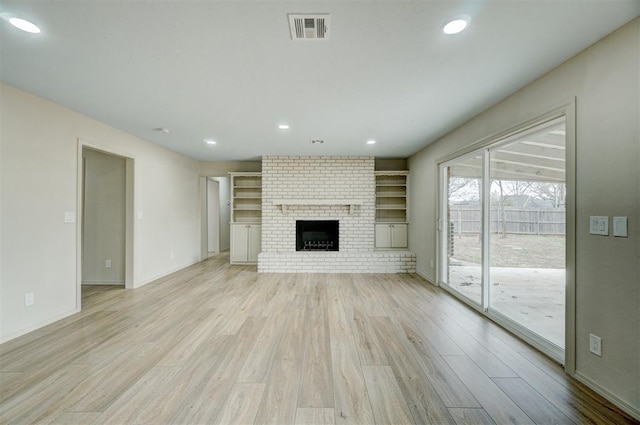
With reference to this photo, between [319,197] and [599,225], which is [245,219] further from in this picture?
[599,225]

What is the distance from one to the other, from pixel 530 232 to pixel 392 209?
363cm

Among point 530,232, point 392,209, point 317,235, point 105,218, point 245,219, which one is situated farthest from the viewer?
point 245,219

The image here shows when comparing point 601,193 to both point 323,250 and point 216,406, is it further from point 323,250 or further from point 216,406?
point 323,250

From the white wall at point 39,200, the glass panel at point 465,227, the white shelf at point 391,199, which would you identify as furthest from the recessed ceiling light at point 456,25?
the white shelf at point 391,199

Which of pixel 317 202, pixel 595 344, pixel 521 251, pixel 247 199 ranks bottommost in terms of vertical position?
pixel 595 344

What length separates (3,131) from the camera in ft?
8.10

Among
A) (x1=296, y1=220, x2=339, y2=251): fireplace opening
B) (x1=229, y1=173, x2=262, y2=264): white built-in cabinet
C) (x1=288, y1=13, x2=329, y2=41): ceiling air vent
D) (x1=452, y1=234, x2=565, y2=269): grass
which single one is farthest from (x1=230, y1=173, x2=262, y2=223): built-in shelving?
(x1=288, y1=13, x2=329, y2=41): ceiling air vent

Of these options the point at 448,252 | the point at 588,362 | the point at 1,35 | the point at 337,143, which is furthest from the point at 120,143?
the point at 588,362

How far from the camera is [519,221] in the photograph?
2.71 metres

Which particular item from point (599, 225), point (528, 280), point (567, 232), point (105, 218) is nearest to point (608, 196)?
point (599, 225)

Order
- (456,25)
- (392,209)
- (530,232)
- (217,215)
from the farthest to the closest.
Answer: (217,215) → (392,209) → (530,232) → (456,25)

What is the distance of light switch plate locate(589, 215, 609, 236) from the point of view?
1.75 metres

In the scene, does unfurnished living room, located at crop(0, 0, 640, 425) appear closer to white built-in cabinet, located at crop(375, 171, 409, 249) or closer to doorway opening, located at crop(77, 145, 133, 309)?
doorway opening, located at crop(77, 145, 133, 309)

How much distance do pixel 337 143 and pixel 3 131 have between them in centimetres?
392
